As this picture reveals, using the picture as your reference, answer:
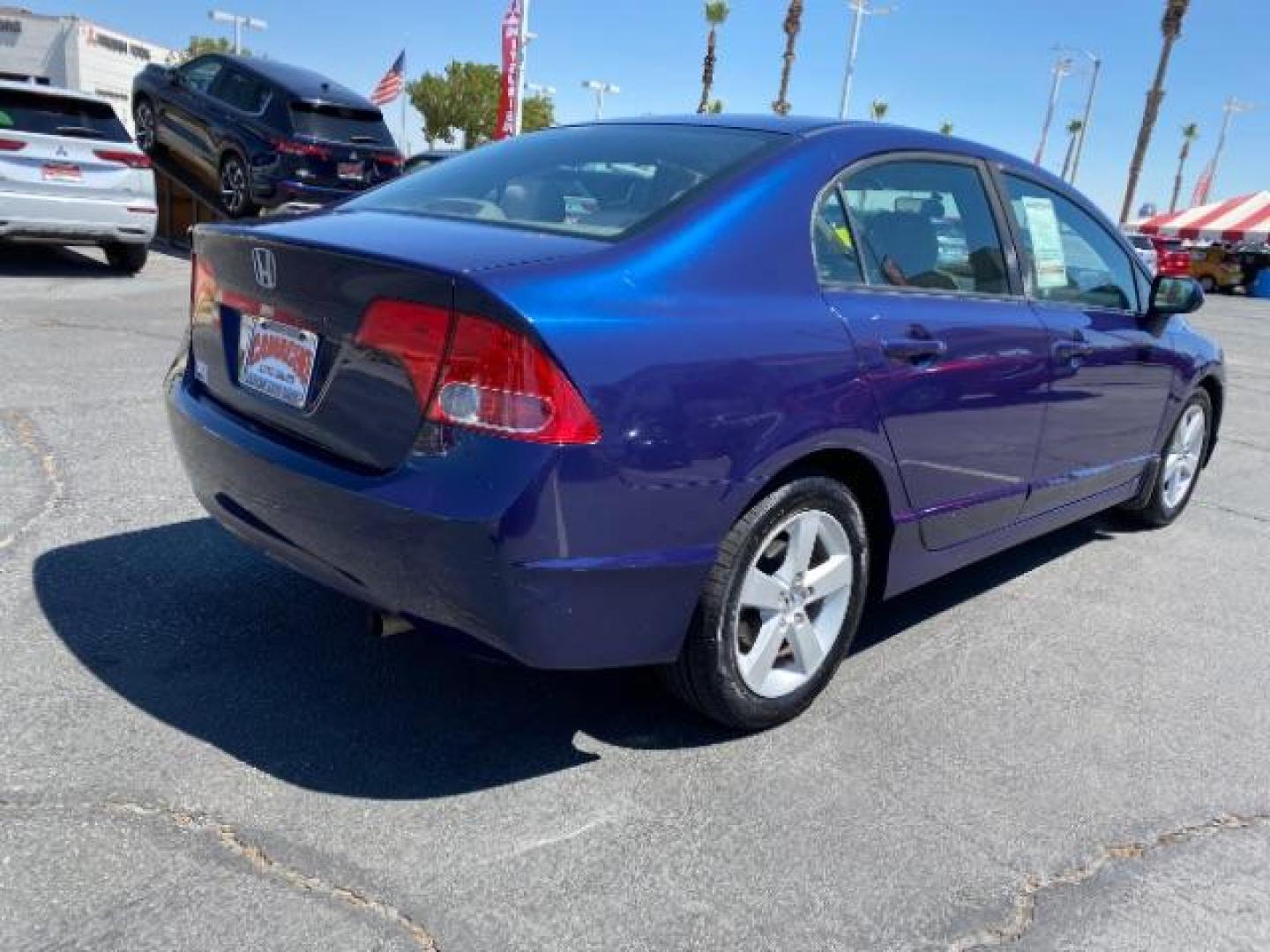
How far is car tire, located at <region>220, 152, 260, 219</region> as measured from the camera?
38.5 feet

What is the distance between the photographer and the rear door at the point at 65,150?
30.5 feet

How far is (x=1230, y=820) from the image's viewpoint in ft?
9.00

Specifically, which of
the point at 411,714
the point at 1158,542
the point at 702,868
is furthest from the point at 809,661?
the point at 1158,542

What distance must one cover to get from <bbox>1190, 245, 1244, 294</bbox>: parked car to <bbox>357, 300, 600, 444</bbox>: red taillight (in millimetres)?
34340

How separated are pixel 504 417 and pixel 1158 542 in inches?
161

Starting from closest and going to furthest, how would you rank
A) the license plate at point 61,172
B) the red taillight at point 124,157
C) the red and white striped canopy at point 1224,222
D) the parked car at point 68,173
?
the parked car at point 68,173 → the license plate at point 61,172 → the red taillight at point 124,157 → the red and white striped canopy at point 1224,222

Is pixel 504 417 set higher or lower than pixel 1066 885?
higher

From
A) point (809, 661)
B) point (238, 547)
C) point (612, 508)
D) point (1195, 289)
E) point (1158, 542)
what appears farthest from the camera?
point (1158, 542)

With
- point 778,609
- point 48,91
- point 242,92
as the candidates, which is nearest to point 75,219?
point 48,91

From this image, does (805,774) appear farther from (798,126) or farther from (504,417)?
(798,126)

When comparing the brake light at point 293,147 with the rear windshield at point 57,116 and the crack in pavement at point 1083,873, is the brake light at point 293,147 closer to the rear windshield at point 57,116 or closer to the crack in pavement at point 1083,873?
the rear windshield at point 57,116

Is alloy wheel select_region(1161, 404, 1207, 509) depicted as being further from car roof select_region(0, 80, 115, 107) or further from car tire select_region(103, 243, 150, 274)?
car tire select_region(103, 243, 150, 274)

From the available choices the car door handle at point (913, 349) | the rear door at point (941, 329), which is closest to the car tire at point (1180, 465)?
the rear door at point (941, 329)

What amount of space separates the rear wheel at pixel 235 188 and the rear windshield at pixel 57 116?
167cm
